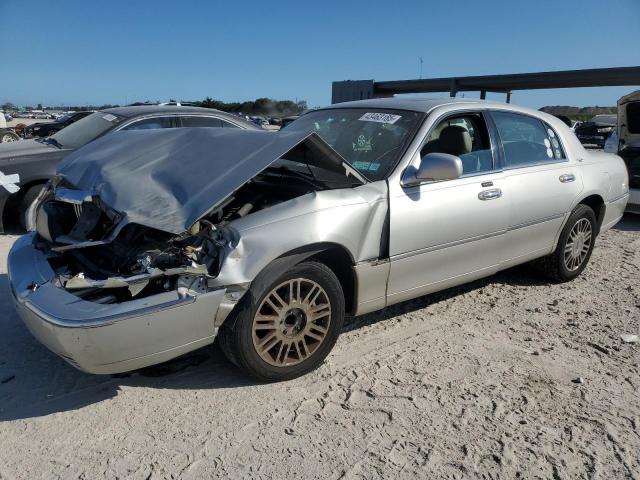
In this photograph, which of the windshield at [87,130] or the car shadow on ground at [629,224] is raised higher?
the windshield at [87,130]

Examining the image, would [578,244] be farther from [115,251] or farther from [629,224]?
[115,251]

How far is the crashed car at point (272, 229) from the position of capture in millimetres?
2621

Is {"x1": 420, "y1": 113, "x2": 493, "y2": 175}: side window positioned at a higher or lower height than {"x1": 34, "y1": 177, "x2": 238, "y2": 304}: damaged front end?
higher

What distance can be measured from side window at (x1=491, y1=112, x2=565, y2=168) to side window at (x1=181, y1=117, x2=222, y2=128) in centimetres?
428

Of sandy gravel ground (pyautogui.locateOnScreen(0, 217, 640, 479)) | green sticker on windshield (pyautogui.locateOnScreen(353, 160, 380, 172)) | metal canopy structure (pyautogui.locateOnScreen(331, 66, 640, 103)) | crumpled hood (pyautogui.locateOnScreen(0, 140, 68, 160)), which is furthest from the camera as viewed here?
metal canopy structure (pyautogui.locateOnScreen(331, 66, 640, 103))

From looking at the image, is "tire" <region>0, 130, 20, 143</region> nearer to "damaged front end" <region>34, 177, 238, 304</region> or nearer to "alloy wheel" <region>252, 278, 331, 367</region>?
"damaged front end" <region>34, 177, 238, 304</region>

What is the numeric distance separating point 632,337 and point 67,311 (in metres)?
3.84

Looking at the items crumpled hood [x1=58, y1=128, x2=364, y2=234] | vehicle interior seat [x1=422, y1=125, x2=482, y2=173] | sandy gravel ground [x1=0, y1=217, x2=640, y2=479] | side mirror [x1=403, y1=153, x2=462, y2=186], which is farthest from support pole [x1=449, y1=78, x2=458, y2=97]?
crumpled hood [x1=58, y1=128, x2=364, y2=234]

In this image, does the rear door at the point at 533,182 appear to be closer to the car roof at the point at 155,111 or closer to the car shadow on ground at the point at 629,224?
the car shadow on ground at the point at 629,224

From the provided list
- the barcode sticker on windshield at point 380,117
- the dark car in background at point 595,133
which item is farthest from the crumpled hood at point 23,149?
the dark car in background at point 595,133

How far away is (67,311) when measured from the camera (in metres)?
2.49

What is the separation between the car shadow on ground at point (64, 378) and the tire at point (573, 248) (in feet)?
10.5

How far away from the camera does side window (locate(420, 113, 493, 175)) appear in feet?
13.0

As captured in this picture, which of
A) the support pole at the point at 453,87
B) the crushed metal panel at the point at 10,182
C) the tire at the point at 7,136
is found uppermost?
the support pole at the point at 453,87
